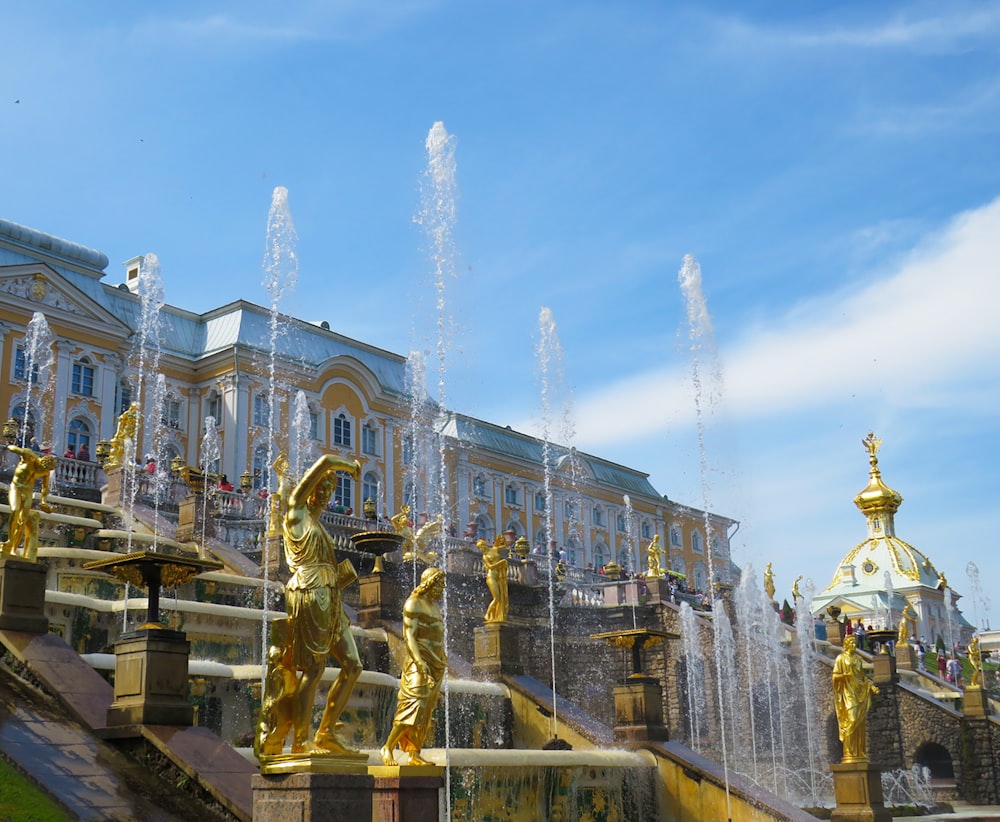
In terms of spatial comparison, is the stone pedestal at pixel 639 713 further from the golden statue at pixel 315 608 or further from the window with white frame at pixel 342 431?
the window with white frame at pixel 342 431

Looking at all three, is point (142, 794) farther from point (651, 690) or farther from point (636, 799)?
point (651, 690)

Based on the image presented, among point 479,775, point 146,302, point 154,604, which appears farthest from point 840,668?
point 146,302

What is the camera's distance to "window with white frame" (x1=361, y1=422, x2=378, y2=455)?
53312mm

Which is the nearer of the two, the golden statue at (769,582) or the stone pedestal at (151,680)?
the stone pedestal at (151,680)

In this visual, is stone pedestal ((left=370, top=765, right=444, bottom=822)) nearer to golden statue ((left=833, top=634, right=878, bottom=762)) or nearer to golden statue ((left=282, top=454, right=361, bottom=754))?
golden statue ((left=282, top=454, right=361, bottom=754))

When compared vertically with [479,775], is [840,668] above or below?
above

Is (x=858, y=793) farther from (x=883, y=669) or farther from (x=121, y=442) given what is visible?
(x=121, y=442)

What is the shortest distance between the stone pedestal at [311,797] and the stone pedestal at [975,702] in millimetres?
24109

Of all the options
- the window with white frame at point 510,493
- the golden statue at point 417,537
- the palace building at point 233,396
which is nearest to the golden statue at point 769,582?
the palace building at point 233,396

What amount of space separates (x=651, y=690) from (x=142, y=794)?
935 cm

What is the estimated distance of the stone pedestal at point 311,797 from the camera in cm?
866

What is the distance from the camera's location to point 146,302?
4838 cm

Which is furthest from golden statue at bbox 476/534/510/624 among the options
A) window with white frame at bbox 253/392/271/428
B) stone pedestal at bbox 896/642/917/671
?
window with white frame at bbox 253/392/271/428

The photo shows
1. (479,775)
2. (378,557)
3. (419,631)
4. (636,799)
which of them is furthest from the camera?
(378,557)
